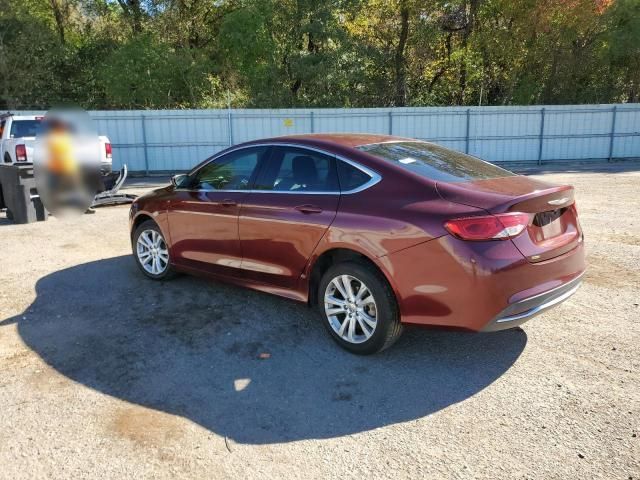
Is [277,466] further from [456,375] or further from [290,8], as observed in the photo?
[290,8]

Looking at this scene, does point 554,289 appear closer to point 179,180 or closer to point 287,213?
point 287,213

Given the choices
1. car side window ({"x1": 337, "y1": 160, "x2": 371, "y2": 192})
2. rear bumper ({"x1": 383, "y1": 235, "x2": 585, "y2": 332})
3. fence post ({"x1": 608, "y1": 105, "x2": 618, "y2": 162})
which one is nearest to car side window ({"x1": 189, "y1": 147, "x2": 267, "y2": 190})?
car side window ({"x1": 337, "y1": 160, "x2": 371, "y2": 192})

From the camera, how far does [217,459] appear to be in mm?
2910

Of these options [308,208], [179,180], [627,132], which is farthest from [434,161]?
[627,132]

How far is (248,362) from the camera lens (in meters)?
4.02

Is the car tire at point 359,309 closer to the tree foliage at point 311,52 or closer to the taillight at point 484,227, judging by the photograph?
the taillight at point 484,227

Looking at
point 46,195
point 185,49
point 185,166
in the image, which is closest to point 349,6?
point 185,49

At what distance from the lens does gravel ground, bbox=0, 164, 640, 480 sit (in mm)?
2871

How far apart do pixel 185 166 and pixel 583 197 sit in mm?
11829

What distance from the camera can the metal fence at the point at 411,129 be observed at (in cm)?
1725

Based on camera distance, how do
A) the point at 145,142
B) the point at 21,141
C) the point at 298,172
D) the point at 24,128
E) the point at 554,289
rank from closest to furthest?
the point at 554,289, the point at 298,172, the point at 21,141, the point at 24,128, the point at 145,142

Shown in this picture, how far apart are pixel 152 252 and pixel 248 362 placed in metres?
2.41

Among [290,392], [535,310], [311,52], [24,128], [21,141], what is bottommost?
[290,392]

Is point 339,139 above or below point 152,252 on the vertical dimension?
above
